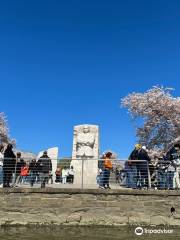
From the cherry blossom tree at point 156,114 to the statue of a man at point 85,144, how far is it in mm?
19527

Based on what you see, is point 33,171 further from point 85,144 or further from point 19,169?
point 85,144

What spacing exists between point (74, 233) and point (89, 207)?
4.61 feet

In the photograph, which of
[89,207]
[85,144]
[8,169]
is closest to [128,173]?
[89,207]

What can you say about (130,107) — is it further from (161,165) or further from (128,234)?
(128,234)

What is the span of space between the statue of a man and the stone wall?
4.92m

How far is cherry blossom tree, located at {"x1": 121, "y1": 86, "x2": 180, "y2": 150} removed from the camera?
39.7 m

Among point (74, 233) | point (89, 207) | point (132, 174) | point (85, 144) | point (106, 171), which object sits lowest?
point (74, 233)

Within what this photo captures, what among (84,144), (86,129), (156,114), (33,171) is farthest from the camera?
(156,114)

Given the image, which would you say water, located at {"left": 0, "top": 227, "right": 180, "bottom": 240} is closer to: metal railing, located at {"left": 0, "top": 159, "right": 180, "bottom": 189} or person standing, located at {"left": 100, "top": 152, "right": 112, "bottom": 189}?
metal railing, located at {"left": 0, "top": 159, "right": 180, "bottom": 189}

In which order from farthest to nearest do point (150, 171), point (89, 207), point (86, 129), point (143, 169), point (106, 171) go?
point (86, 129), point (150, 171), point (106, 171), point (143, 169), point (89, 207)

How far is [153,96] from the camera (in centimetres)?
4272

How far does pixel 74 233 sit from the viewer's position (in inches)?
555

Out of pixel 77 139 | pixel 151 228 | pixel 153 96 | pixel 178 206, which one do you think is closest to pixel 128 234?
pixel 151 228

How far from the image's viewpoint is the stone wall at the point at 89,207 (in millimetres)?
15180
